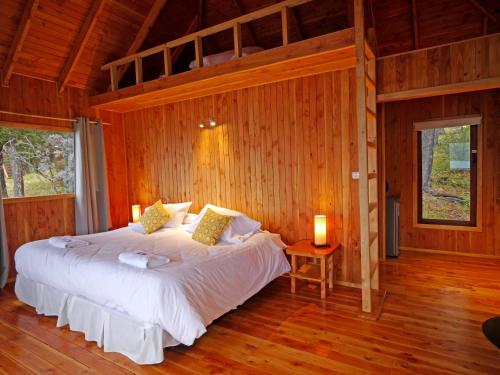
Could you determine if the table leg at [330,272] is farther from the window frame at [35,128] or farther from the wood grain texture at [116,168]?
the window frame at [35,128]

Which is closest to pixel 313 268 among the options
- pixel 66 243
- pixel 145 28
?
pixel 66 243

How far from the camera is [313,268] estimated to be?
12.4 ft

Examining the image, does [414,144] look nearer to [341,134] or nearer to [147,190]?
[341,134]

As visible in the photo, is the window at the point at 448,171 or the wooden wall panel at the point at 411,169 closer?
the wooden wall panel at the point at 411,169

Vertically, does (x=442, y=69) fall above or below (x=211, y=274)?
above

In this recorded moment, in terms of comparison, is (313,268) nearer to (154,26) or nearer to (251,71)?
(251,71)

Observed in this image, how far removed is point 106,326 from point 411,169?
15.6 ft

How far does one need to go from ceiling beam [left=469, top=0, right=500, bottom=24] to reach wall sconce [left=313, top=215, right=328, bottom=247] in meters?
3.12

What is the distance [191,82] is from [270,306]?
2.69 metres

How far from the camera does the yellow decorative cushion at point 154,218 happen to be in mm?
4090

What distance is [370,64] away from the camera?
3469 millimetres

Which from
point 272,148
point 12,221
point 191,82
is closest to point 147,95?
point 191,82

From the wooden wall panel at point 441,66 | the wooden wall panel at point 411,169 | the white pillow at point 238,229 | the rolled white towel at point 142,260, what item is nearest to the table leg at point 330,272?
the white pillow at point 238,229

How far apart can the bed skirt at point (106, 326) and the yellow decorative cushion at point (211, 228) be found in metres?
1.18
